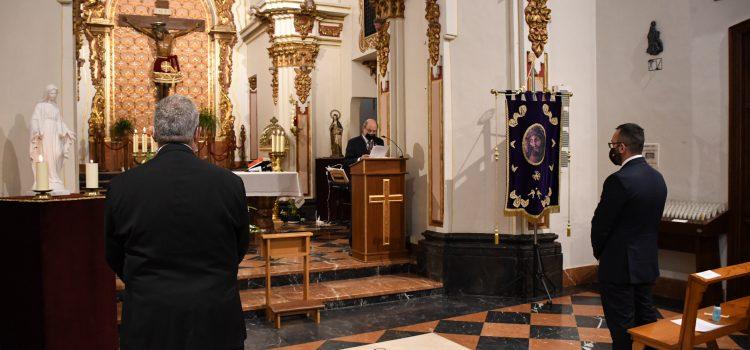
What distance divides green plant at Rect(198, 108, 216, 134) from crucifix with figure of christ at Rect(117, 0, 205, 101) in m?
0.93

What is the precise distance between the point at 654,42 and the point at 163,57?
10.6 m

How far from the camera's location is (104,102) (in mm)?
13172

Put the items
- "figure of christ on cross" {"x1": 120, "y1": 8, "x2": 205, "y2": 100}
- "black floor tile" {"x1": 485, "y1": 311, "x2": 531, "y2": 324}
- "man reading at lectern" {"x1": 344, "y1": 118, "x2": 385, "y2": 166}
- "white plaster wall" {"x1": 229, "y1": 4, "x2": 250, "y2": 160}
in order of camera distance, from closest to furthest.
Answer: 1. "black floor tile" {"x1": 485, "y1": 311, "x2": 531, "y2": 324}
2. "man reading at lectern" {"x1": 344, "y1": 118, "x2": 385, "y2": 166}
3. "figure of christ on cross" {"x1": 120, "y1": 8, "x2": 205, "y2": 100}
4. "white plaster wall" {"x1": 229, "y1": 4, "x2": 250, "y2": 160}

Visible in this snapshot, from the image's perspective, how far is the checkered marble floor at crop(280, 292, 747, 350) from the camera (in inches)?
193

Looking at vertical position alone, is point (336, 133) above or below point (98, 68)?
below

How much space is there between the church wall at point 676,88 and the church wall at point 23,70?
19.6ft

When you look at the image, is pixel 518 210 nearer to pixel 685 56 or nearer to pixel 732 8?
pixel 685 56

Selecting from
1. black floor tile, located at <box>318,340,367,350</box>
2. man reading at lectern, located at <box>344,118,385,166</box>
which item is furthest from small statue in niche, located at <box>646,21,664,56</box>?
black floor tile, located at <box>318,340,367,350</box>

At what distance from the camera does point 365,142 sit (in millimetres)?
8188

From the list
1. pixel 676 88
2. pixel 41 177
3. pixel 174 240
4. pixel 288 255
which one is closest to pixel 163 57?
pixel 288 255

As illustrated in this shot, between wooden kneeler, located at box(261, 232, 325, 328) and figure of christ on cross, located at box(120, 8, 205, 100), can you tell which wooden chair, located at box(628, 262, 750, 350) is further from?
figure of christ on cross, located at box(120, 8, 205, 100)

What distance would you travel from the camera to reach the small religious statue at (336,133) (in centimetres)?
1180

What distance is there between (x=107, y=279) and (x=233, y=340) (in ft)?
7.00

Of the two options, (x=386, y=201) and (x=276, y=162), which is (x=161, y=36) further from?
(x=386, y=201)
